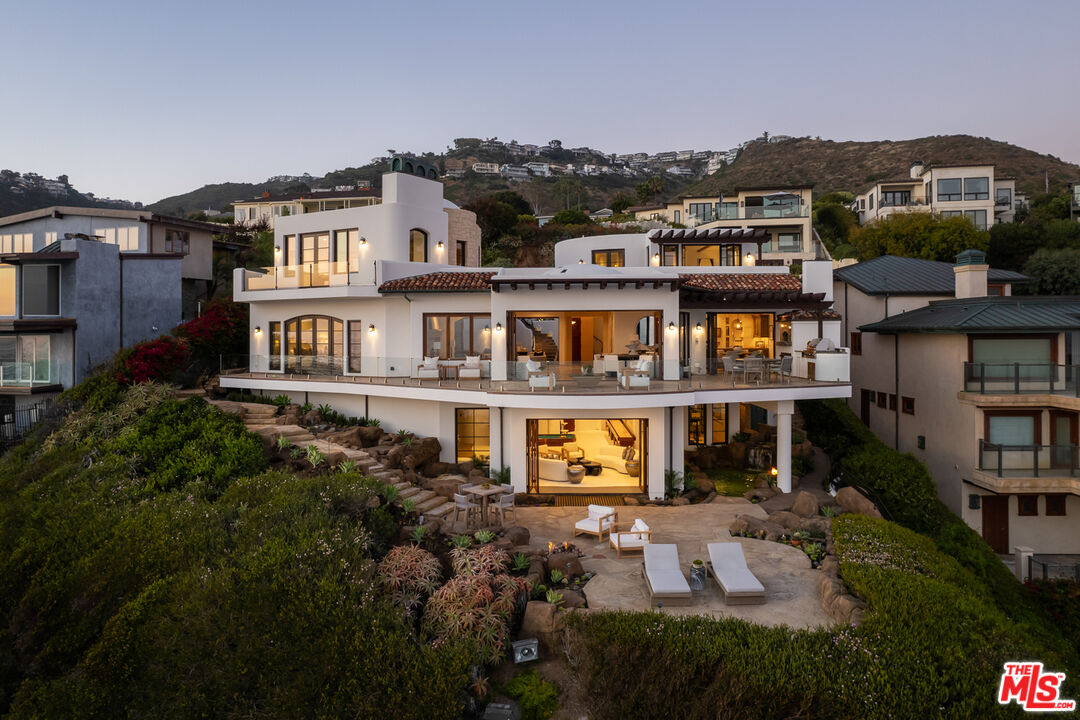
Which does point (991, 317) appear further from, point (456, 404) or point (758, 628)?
point (456, 404)

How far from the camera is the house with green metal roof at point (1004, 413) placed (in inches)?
686

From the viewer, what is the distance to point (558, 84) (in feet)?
218

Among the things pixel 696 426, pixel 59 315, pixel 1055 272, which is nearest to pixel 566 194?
pixel 1055 272

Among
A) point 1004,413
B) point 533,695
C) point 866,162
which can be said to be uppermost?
point 866,162

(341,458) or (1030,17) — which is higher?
(1030,17)

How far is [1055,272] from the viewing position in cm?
3247

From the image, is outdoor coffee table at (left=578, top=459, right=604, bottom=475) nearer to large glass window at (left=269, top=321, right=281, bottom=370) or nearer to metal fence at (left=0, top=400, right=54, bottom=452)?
large glass window at (left=269, top=321, right=281, bottom=370)

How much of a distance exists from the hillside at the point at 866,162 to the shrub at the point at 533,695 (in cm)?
7203

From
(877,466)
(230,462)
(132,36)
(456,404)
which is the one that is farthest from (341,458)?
(132,36)

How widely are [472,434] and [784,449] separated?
10.3 m

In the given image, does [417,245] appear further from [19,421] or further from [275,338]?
[19,421]

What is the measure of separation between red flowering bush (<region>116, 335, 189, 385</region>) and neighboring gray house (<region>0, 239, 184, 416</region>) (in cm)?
377

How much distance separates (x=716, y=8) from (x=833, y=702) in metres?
45.9

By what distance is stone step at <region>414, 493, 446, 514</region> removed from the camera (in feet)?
46.7
